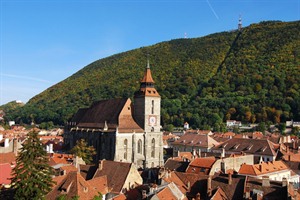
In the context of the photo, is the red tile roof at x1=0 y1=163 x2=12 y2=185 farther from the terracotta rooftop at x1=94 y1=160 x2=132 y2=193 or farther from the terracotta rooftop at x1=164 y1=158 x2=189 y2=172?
the terracotta rooftop at x1=164 y1=158 x2=189 y2=172

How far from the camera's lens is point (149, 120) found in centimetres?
6869

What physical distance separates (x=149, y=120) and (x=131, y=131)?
4472 millimetres

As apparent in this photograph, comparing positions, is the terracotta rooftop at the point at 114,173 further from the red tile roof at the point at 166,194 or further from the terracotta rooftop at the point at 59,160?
the terracotta rooftop at the point at 59,160

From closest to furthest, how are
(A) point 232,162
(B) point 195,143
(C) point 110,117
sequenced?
(A) point 232,162 < (C) point 110,117 < (B) point 195,143

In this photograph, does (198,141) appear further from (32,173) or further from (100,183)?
(32,173)

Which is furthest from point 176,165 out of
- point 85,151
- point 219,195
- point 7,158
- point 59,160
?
point 7,158

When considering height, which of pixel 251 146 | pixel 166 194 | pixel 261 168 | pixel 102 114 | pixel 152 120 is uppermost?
pixel 102 114

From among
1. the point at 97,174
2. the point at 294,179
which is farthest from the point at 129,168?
the point at 294,179

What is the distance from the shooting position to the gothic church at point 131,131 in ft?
213

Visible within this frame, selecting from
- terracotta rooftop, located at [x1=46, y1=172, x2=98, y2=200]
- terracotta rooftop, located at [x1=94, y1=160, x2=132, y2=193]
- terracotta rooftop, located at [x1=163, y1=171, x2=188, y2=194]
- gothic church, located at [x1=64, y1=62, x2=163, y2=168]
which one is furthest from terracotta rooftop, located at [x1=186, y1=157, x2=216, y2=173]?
terracotta rooftop, located at [x1=46, y1=172, x2=98, y2=200]

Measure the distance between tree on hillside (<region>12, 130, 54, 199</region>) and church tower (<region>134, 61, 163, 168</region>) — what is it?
35.3m

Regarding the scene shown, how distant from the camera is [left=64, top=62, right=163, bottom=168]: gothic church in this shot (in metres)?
A: 65.0

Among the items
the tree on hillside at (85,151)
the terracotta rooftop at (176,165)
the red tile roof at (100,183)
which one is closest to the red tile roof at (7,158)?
the tree on hillside at (85,151)

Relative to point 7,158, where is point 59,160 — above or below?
below
